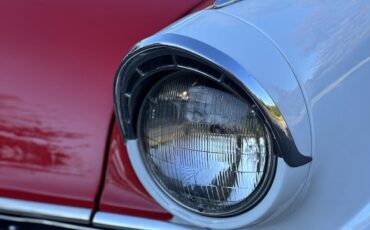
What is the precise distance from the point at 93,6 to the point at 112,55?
152mm

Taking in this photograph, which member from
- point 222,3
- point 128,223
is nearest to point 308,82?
point 222,3

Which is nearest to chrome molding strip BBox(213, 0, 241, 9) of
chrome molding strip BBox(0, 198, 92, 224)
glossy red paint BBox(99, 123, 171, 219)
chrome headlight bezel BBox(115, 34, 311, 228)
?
chrome headlight bezel BBox(115, 34, 311, 228)

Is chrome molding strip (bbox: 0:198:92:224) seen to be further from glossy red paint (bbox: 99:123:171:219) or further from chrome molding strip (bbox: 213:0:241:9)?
chrome molding strip (bbox: 213:0:241:9)

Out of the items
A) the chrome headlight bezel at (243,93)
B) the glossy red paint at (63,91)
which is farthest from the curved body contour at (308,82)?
the glossy red paint at (63,91)

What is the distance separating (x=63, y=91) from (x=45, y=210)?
23cm

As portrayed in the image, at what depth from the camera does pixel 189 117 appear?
1.05 meters

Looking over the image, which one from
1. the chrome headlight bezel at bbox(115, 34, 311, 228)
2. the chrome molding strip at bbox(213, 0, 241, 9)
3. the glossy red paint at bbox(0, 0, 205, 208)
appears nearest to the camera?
the chrome headlight bezel at bbox(115, 34, 311, 228)

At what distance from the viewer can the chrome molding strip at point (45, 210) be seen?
3.94 ft

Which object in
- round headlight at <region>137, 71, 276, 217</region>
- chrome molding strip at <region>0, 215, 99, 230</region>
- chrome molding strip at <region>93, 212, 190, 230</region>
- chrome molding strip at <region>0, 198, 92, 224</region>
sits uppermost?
round headlight at <region>137, 71, 276, 217</region>

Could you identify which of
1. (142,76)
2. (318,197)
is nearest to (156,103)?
(142,76)

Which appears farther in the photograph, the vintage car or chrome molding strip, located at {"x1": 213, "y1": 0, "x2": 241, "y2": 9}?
chrome molding strip, located at {"x1": 213, "y1": 0, "x2": 241, "y2": 9}

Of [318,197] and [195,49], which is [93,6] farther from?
[318,197]

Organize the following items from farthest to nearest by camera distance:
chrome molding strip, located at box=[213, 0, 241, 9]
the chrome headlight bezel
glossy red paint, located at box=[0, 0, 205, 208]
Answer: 1. glossy red paint, located at box=[0, 0, 205, 208]
2. chrome molding strip, located at box=[213, 0, 241, 9]
3. the chrome headlight bezel

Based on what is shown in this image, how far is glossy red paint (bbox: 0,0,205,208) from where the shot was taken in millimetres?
1239
